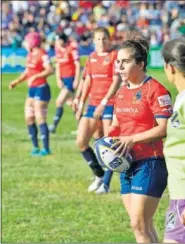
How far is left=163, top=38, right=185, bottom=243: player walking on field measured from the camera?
216 inches

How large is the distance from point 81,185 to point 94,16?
3034 cm

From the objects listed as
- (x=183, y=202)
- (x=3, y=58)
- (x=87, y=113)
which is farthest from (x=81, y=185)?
(x=3, y=58)

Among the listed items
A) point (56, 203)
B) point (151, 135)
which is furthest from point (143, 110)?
point (56, 203)

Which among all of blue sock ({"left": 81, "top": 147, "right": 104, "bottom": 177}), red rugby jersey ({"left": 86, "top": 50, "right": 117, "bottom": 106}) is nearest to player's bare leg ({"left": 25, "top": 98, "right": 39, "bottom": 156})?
red rugby jersey ({"left": 86, "top": 50, "right": 117, "bottom": 106})

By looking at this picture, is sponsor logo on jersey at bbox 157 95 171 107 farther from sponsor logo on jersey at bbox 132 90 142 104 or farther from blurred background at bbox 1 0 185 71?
blurred background at bbox 1 0 185 71

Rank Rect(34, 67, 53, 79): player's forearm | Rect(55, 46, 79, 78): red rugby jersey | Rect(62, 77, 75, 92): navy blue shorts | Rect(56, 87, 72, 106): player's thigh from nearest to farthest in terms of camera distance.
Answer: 1. Rect(34, 67, 53, 79): player's forearm
2. Rect(56, 87, 72, 106): player's thigh
3. Rect(62, 77, 75, 92): navy blue shorts
4. Rect(55, 46, 79, 78): red rugby jersey

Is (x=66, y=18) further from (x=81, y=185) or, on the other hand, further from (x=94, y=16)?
(x=81, y=185)

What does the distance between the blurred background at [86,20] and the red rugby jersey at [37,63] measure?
20019 millimetres

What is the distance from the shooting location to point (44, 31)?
39562 millimetres

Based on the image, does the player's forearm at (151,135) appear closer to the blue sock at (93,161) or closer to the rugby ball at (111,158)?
the rugby ball at (111,158)

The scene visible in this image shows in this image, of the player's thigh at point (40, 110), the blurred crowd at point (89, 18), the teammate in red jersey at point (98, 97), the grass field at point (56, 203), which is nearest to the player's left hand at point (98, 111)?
the teammate in red jersey at point (98, 97)

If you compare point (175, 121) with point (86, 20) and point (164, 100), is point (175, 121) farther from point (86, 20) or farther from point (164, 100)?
point (86, 20)

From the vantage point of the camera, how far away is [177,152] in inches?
218

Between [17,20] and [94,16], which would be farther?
[94,16]
